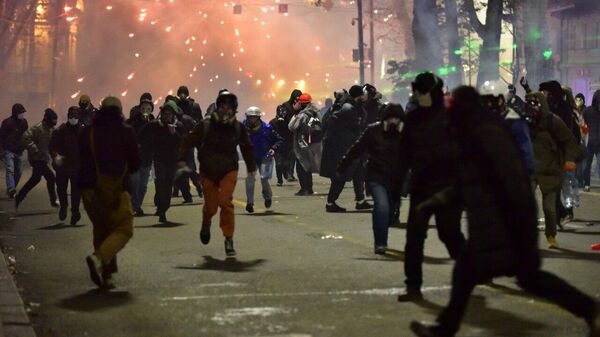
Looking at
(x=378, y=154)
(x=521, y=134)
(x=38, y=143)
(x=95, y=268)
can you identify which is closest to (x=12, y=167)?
(x=38, y=143)

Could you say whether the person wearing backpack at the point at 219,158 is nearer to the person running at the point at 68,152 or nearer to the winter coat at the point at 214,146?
the winter coat at the point at 214,146

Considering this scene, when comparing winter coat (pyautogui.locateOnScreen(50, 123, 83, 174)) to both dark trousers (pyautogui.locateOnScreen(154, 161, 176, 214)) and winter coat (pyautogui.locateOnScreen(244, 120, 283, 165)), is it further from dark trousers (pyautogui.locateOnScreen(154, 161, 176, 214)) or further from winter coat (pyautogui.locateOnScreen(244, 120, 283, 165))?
winter coat (pyautogui.locateOnScreen(244, 120, 283, 165))

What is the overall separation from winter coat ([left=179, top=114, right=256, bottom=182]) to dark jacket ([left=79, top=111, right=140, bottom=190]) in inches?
70.0

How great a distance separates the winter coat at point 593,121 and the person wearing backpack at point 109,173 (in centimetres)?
1386

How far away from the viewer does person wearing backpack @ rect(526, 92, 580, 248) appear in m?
13.1

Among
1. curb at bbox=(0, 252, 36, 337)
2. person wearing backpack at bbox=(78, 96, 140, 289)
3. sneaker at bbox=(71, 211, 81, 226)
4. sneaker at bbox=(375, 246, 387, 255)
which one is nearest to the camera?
curb at bbox=(0, 252, 36, 337)

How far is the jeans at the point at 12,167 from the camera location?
23.0 metres

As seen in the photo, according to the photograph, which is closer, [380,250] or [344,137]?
[380,250]

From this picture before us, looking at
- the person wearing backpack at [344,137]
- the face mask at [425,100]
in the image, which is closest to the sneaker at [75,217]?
the person wearing backpack at [344,137]

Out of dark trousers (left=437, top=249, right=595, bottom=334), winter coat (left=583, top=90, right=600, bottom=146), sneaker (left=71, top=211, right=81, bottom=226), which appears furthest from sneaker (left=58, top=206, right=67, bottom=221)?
dark trousers (left=437, top=249, right=595, bottom=334)

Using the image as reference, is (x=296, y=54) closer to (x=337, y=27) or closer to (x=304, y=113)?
(x=337, y=27)

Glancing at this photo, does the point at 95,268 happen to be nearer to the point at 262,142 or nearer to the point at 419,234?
the point at 419,234

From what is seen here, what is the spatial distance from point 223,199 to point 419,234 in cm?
374

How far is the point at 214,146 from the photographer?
1302cm
